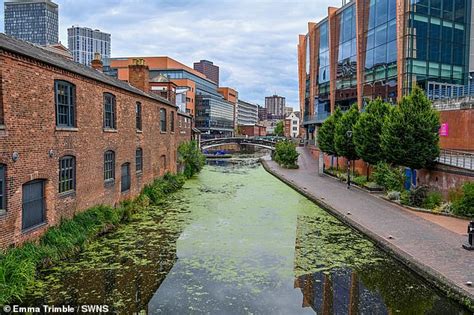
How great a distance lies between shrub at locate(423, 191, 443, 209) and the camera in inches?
720

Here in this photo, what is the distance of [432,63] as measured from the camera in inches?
1404

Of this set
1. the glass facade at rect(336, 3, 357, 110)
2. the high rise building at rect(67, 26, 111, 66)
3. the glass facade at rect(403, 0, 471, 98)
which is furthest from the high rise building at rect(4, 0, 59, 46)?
the glass facade at rect(403, 0, 471, 98)

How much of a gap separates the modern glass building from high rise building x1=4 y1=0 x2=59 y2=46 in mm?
130685

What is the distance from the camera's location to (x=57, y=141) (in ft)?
41.5

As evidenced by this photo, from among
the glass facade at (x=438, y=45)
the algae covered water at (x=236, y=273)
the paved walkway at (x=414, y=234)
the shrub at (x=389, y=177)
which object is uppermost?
the glass facade at (x=438, y=45)

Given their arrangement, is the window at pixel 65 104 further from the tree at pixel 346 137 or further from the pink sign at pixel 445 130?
the pink sign at pixel 445 130

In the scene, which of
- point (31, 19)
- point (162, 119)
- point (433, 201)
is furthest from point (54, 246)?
point (31, 19)

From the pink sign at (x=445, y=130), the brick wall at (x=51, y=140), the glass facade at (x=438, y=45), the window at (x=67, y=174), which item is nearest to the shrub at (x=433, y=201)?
the pink sign at (x=445, y=130)

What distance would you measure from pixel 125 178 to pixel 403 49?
89.8 ft

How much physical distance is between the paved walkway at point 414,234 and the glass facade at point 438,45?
17.0 m

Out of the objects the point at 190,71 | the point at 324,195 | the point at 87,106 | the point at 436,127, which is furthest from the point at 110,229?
the point at 190,71

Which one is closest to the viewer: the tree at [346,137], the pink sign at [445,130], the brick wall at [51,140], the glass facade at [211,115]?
the brick wall at [51,140]

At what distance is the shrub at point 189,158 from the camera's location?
107ft

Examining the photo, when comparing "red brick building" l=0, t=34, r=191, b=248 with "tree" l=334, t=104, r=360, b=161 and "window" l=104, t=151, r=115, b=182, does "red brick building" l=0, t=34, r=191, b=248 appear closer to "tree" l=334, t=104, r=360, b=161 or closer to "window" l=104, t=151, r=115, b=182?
"window" l=104, t=151, r=115, b=182
